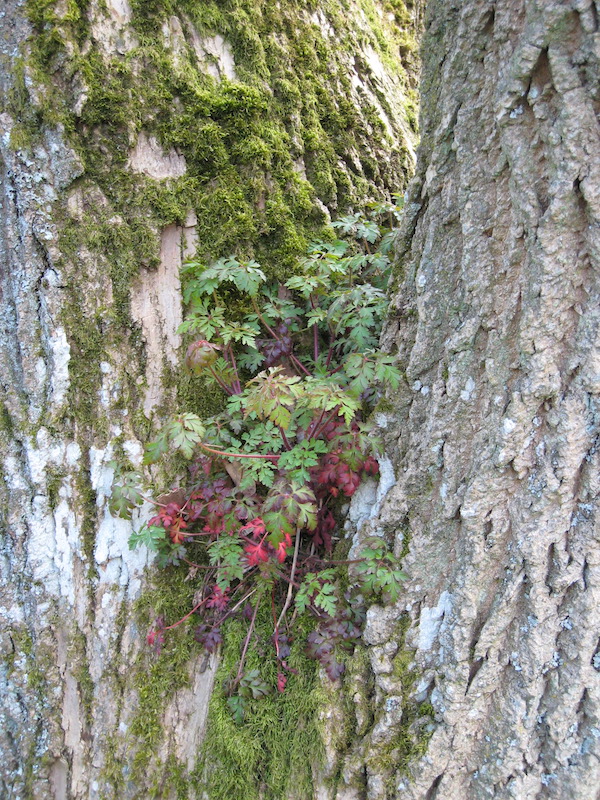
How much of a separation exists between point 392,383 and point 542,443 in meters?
0.63

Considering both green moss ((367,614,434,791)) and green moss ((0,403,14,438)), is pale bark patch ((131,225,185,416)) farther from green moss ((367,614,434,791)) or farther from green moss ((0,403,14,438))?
green moss ((367,614,434,791))

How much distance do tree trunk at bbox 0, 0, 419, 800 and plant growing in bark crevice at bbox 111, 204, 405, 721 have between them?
0.23 m

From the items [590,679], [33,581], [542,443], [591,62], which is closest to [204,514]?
[33,581]

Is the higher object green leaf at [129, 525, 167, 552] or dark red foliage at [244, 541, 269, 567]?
green leaf at [129, 525, 167, 552]

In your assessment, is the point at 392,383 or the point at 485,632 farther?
the point at 392,383

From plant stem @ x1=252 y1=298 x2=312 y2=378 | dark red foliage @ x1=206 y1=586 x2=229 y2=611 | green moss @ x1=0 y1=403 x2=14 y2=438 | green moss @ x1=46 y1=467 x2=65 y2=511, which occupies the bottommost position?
dark red foliage @ x1=206 y1=586 x2=229 y2=611

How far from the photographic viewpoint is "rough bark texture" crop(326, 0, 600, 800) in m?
1.63

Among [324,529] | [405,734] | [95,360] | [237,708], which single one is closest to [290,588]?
[324,529]

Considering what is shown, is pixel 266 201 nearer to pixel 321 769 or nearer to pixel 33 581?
pixel 33 581

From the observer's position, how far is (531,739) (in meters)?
1.85

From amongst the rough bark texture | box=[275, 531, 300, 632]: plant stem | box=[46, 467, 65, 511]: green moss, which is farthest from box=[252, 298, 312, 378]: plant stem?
box=[46, 467, 65, 511]: green moss

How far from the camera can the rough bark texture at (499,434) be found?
5.35 ft

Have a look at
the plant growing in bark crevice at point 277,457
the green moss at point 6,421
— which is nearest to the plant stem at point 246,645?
the plant growing in bark crevice at point 277,457

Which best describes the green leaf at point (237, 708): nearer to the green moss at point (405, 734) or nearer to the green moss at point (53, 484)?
the green moss at point (405, 734)
